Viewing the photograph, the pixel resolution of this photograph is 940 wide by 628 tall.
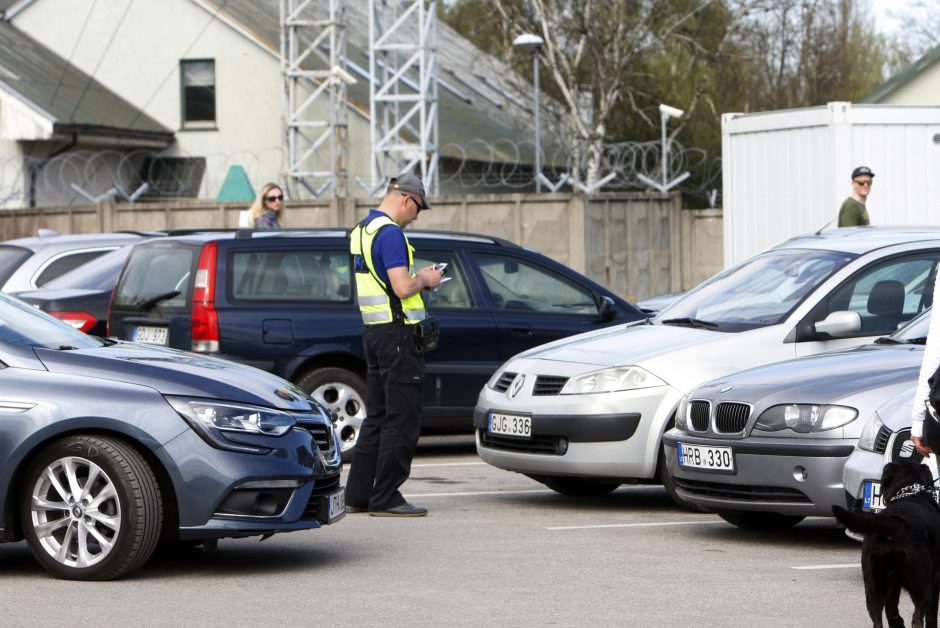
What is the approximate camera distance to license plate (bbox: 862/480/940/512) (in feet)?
23.9

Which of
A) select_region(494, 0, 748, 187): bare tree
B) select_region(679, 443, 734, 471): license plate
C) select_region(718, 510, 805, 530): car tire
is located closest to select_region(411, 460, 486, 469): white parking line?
select_region(718, 510, 805, 530): car tire

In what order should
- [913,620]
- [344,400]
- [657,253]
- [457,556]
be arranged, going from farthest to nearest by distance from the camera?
[657,253] → [344,400] → [457,556] → [913,620]

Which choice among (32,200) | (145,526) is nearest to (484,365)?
(145,526)

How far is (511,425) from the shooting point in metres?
10.1

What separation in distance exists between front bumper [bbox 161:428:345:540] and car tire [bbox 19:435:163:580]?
0.48ft

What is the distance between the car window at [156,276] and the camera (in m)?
12.5

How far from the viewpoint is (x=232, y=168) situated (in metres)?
32.3

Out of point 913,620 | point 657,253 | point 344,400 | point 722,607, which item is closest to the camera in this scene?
point 913,620

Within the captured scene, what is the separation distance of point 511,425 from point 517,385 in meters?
0.27

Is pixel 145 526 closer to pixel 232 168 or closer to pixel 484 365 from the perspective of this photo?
pixel 484 365

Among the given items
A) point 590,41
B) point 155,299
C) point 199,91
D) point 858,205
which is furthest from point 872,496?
point 199,91

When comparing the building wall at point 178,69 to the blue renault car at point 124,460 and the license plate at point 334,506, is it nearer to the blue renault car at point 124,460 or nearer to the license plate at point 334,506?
the license plate at point 334,506

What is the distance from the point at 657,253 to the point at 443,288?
1431cm

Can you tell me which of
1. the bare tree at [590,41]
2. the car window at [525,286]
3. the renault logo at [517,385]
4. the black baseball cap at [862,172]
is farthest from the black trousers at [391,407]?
the bare tree at [590,41]
